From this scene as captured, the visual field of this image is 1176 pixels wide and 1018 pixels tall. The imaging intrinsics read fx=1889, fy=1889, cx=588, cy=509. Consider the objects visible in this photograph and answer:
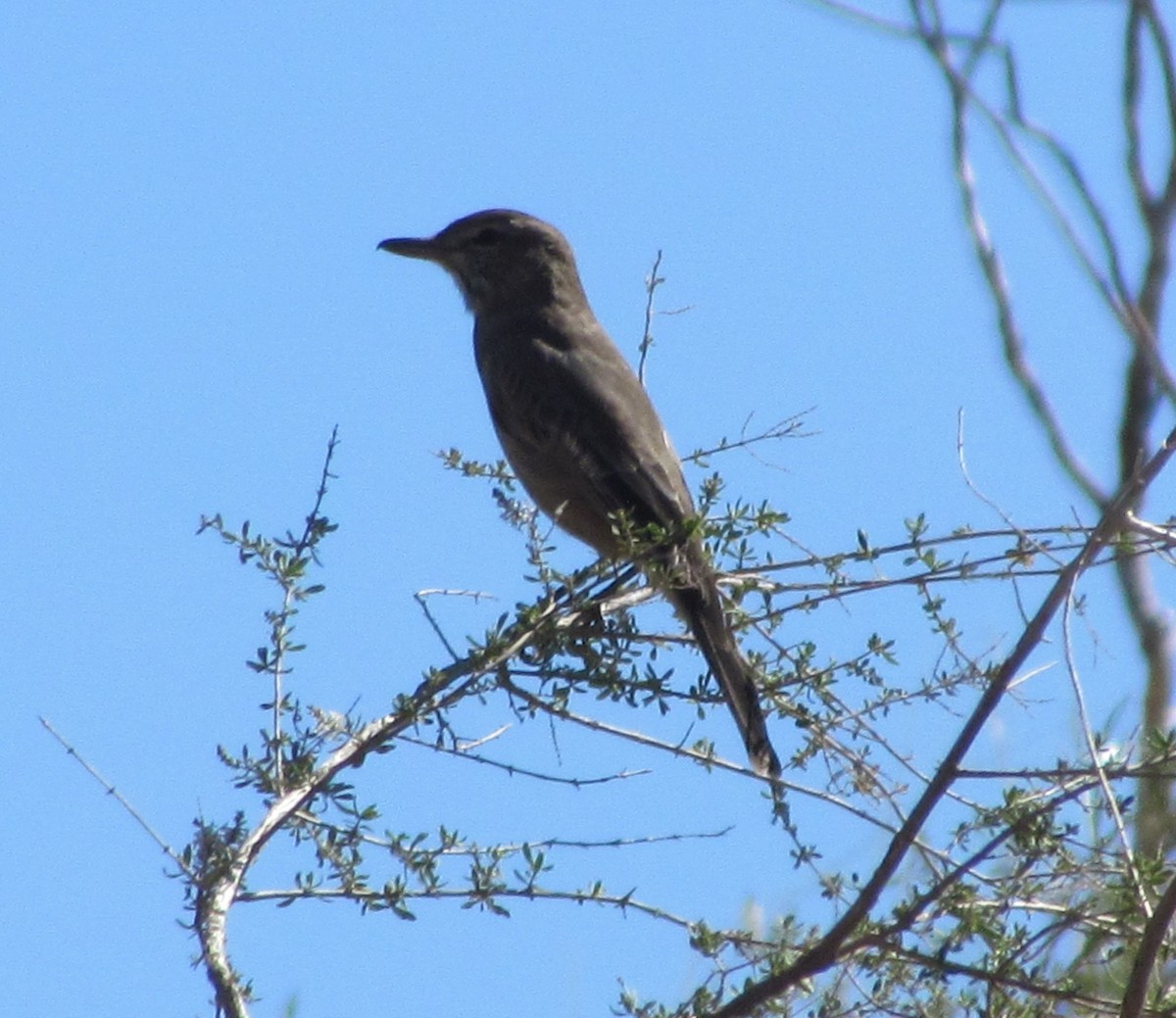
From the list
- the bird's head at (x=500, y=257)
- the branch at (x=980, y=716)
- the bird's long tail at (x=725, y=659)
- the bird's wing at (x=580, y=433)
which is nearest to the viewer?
the branch at (x=980, y=716)

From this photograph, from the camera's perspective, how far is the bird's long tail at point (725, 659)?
450 centimetres

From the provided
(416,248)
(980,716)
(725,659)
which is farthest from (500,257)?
(980,716)

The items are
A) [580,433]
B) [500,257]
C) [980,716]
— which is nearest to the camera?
[980,716]

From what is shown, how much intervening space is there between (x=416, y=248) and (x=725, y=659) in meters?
3.57

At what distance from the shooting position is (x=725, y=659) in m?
4.68

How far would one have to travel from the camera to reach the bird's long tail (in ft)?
14.8

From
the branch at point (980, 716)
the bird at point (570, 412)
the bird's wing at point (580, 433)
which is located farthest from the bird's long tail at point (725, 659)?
the branch at point (980, 716)

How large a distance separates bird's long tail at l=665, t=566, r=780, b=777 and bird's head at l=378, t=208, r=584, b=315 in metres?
2.80

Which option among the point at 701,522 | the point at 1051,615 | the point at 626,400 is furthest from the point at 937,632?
the point at 626,400

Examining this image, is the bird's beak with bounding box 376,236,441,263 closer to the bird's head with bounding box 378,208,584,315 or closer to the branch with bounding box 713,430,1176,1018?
the bird's head with bounding box 378,208,584,315

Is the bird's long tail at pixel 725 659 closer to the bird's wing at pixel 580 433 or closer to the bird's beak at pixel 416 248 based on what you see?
the bird's wing at pixel 580 433

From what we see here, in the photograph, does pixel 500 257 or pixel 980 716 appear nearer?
pixel 980 716

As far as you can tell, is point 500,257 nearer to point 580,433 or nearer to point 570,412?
point 570,412

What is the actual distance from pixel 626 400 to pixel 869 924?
3.40m
